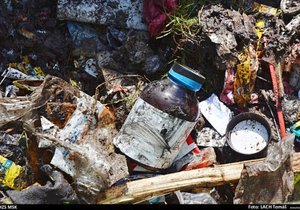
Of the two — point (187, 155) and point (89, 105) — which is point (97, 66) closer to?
point (89, 105)

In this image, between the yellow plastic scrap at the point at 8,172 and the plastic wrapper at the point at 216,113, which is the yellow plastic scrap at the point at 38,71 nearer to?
the yellow plastic scrap at the point at 8,172

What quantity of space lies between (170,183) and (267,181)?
1.44ft

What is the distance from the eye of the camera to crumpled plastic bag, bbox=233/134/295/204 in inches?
98.9

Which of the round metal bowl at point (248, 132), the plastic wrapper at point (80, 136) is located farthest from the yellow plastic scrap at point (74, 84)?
the round metal bowl at point (248, 132)

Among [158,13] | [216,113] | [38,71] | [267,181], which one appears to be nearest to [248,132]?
[216,113]

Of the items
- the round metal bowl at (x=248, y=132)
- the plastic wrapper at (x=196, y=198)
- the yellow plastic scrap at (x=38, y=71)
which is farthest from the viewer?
the yellow plastic scrap at (x=38, y=71)

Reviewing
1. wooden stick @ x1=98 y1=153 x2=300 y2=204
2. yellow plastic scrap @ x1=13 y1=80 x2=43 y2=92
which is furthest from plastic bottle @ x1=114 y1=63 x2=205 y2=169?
yellow plastic scrap @ x1=13 y1=80 x2=43 y2=92

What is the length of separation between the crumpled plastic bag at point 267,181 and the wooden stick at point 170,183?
60 mm

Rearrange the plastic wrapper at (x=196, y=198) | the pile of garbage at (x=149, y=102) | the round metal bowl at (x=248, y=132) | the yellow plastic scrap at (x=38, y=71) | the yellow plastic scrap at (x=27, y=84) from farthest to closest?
1. the yellow plastic scrap at (x=38, y=71)
2. the yellow plastic scrap at (x=27, y=84)
3. the round metal bowl at (x=248, y=132)
4. the pile of garbage at (x=149, y=102)
5. the plastic wrapper at (x=196, y=198)

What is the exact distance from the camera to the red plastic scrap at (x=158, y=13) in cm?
293

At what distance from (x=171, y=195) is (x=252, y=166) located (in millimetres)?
385

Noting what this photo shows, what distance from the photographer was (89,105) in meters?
2.76

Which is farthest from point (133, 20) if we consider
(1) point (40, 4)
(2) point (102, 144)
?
(2) point (102, 144)

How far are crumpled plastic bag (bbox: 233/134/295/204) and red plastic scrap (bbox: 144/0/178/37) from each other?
88cm
